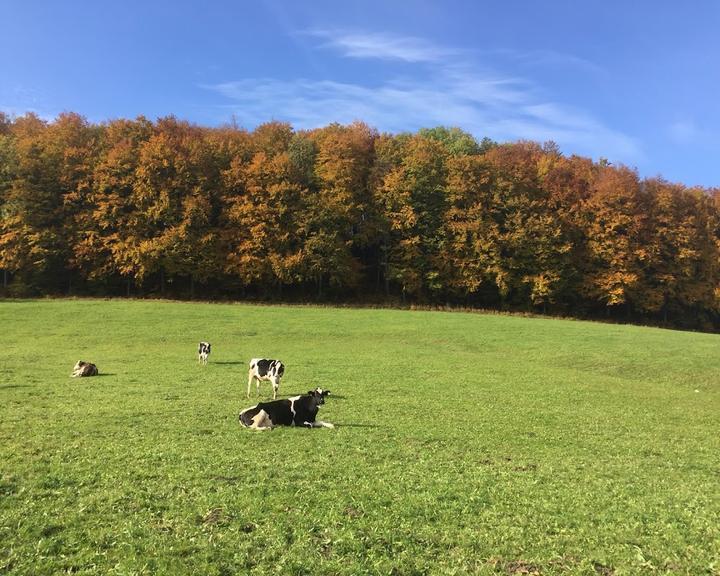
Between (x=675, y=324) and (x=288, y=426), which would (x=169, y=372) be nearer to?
(x=288, y=426)

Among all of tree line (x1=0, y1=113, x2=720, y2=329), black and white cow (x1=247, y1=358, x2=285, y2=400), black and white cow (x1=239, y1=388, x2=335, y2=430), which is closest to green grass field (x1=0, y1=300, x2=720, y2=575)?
black and white cow (x1=239, y1=388, x2=335, y2=430)

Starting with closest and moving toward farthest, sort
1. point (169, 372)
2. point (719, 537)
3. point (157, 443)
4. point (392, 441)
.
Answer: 1. point (719, 537)
2. point (157, 443)
3. point (392, 441)
4. point (169, 372)

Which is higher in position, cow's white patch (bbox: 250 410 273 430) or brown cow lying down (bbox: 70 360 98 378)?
cow's white patch (bbox: 250 410 273 430)

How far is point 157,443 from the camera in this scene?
405 inches

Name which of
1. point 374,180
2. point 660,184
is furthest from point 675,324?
point 374,180

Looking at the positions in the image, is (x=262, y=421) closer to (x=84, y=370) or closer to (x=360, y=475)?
(x=360, y=475)

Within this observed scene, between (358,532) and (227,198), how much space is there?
5605 centimetres

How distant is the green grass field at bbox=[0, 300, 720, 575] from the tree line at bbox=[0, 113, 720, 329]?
34.2 m

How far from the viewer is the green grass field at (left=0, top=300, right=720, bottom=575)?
5891 millimetres

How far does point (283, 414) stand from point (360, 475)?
13.7 feet

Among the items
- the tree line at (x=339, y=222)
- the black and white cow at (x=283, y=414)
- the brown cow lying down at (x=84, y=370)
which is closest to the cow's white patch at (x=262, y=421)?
the black and white cow at (x=283, y=414)

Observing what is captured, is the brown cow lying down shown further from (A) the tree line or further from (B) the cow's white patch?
(A) the tree line

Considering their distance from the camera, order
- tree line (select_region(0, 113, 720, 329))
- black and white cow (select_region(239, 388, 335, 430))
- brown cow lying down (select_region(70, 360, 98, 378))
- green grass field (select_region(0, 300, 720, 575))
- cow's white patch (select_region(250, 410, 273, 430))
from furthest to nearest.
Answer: tree line (select_region(0, 113, 720, 329)), brown cow lying down (select_region(70, 360, 98, 378)), black and white cow (select_region(239, 388, 335, 430)), cow's white patch (select_region(250, 410, 273, 430)), green grass field (select_region(0, 300, 720, 575))

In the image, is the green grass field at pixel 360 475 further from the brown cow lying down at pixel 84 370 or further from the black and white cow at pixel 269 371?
the black and white cow at pixel 269 371
